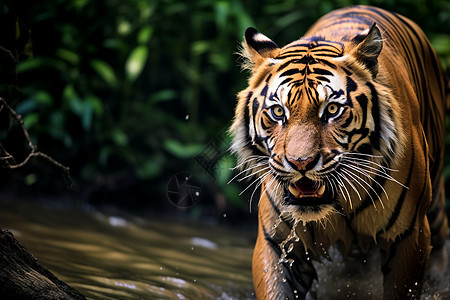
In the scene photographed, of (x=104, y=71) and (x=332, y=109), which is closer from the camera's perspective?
(x=332, y=109)

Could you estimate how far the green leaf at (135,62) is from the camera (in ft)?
17.9

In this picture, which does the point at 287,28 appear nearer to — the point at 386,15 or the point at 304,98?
the point at 386,15

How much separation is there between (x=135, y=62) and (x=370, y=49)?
3.54 metres

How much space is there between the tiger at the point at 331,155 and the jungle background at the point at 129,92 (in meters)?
2.62

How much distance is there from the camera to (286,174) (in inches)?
83.8

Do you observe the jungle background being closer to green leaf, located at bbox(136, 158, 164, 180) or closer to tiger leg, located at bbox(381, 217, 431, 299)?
green leaf, located at bbox(136, 158, 164, 180)

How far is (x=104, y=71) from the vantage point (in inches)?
216

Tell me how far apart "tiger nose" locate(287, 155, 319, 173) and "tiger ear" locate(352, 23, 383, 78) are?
19.0 inches

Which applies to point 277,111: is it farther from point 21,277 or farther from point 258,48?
point 21,277

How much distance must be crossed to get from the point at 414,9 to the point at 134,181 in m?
3.07

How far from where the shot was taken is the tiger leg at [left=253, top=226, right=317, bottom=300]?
2.49m

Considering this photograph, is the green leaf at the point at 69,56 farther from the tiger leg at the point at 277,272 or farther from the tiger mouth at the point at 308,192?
the tiger mouth at the point at 308,192

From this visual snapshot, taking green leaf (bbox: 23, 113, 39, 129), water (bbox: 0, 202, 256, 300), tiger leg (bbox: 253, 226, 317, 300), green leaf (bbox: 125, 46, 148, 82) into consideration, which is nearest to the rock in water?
water (bbox: 0, 202, 256, 300)

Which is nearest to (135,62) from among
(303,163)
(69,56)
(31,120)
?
(69,56)
